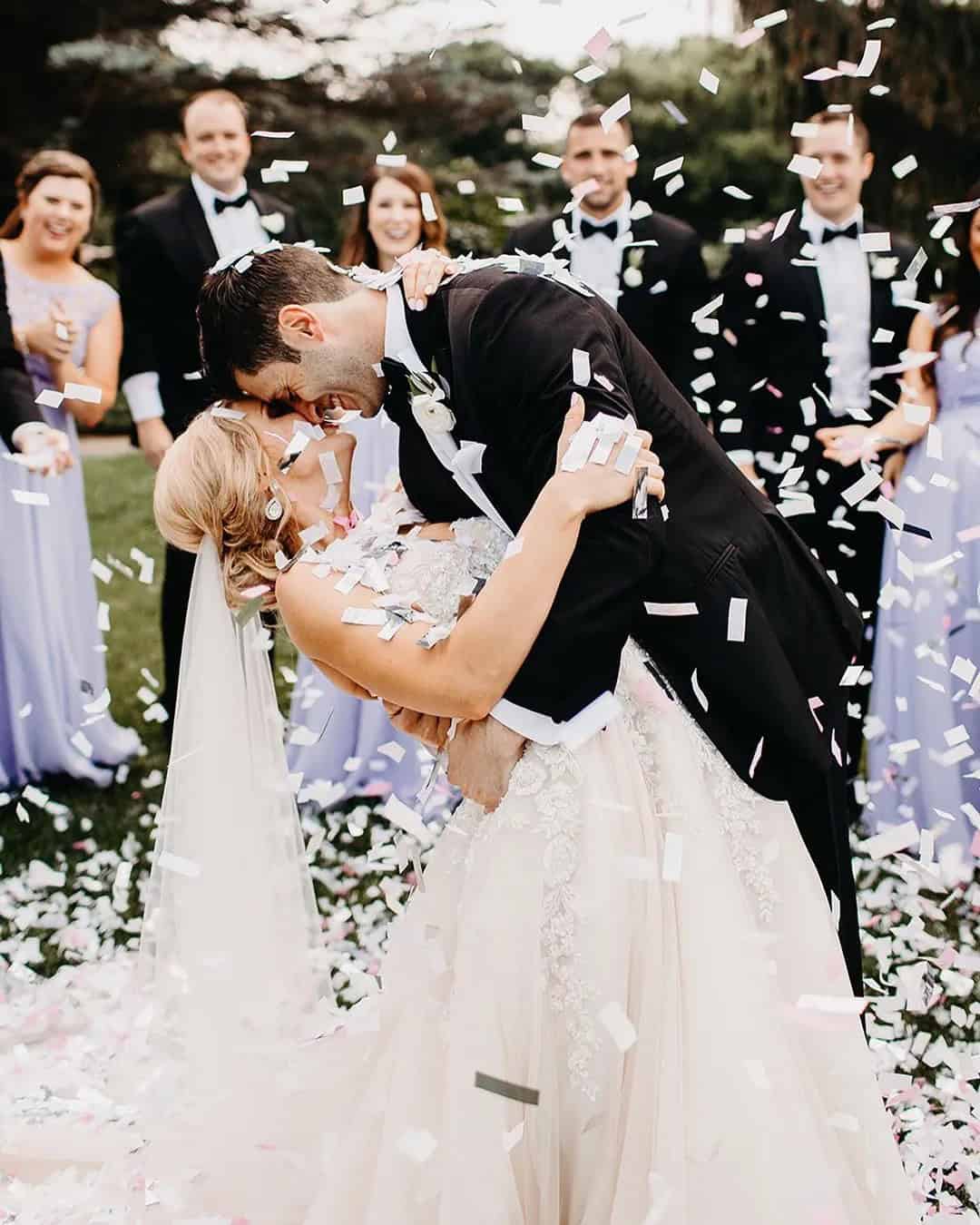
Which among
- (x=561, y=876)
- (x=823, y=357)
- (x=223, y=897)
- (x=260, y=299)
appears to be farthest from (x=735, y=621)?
(x=823, y=357)

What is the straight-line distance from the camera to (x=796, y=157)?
14.4ft

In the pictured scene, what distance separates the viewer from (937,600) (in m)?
5.06

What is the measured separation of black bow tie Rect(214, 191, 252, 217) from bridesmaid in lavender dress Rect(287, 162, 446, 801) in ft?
1.69

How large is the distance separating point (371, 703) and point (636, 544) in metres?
3.25

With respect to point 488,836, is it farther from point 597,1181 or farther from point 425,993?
point 597,1181

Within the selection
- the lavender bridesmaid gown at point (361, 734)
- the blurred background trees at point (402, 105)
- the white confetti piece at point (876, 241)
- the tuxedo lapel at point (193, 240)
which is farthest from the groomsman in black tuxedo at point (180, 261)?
the blurred background trees at point (402, 105)

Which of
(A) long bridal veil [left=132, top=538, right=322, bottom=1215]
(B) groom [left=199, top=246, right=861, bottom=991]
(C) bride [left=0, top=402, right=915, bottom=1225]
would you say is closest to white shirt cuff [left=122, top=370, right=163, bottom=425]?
(A) long bridal veil [left=132, top=538, right=322, bottom=1215]

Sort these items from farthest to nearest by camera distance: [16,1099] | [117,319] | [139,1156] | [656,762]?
[117,319]
[16,1099]
[139,1156]
[656,762]

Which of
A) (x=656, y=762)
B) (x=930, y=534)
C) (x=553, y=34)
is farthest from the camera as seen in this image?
(x=553, y=34)

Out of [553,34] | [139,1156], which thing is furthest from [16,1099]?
[553,34]

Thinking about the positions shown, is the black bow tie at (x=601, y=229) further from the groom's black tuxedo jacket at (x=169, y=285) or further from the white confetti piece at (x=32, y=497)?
the white confetti piece at (x=32, y=497)

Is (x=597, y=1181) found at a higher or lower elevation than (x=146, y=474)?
higher

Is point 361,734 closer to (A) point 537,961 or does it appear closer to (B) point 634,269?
(B) point 634,269

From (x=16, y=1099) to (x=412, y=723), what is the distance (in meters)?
1.64
